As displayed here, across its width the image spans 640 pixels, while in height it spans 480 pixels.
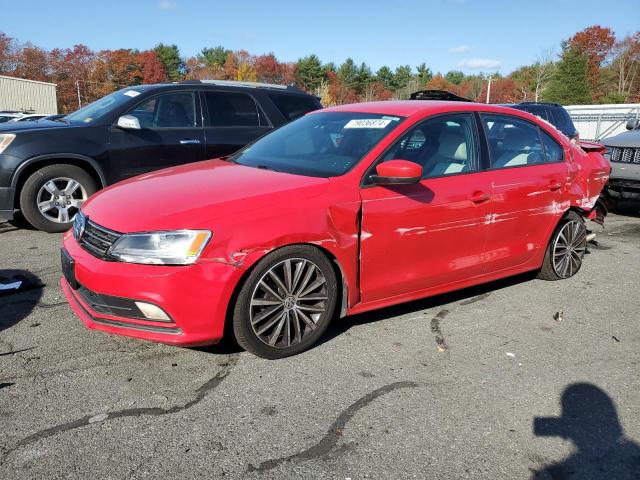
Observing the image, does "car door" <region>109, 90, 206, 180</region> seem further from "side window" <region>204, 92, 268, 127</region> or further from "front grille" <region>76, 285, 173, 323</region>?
"front grille" <region>76, 285, 173, 323</region>

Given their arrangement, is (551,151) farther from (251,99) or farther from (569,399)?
(251,99)

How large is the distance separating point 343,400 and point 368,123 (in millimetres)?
2082

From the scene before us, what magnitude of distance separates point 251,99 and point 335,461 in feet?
19.3

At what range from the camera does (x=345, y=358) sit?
3.49 metres

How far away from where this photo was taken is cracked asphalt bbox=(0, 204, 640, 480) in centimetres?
246

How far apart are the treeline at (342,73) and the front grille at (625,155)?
48.1 metres

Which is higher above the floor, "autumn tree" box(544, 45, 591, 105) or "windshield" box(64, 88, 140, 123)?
"autumn tree" box(544, 45, 591, 105)

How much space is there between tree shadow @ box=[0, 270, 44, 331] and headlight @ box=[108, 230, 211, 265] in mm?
1420

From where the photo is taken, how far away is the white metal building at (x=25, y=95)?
47906 millimetres

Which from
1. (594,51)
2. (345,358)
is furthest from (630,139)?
(594,51)

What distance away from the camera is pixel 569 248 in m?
5.15

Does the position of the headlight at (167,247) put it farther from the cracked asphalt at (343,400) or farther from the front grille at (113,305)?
the cracked asphalt at (343,400)

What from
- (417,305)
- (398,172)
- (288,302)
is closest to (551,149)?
(417,305)

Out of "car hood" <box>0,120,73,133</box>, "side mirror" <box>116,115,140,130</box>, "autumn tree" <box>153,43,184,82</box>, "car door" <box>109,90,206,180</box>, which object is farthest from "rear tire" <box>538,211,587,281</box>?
"autumn tree" <box>153,43,184,82</box>
